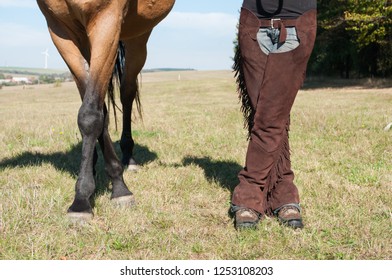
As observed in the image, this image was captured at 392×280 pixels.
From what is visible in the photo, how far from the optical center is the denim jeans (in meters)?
3.14

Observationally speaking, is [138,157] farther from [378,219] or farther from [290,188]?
[378,219]

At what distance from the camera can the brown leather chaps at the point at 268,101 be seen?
315cm

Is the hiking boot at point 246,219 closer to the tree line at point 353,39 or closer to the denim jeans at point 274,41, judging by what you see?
the denim jeans at point 274,41

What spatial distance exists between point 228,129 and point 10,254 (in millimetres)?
5960

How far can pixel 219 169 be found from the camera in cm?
486

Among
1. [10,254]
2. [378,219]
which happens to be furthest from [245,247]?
[10,254]

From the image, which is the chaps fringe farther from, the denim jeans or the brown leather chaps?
the denim jeans

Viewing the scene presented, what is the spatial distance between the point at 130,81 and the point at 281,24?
2.54m

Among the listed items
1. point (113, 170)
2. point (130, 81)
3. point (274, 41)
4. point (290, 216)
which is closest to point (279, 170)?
point (290, 216)

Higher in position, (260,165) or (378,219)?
(260,165)

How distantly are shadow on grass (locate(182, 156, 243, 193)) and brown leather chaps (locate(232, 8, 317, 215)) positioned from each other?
2.24 ft

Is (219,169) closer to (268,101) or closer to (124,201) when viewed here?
(124,201)

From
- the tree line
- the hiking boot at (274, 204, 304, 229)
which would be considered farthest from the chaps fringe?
the tree line

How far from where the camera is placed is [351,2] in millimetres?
21484
